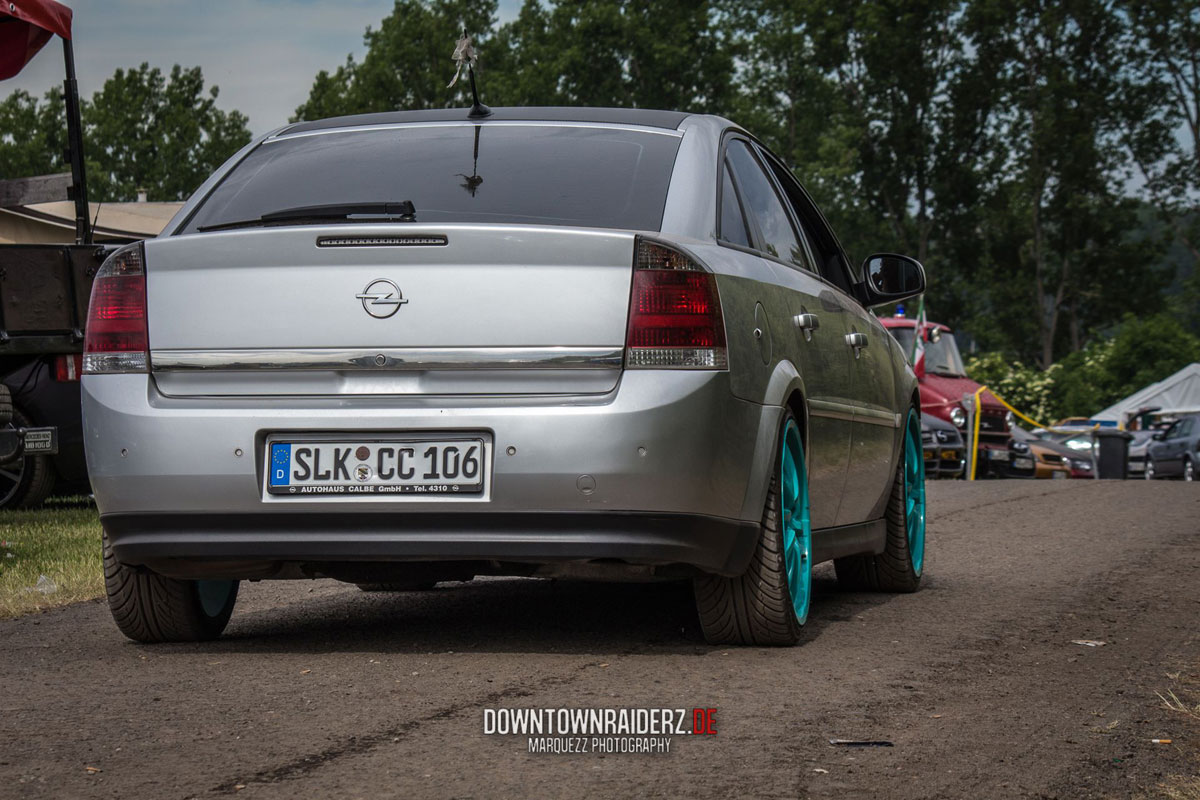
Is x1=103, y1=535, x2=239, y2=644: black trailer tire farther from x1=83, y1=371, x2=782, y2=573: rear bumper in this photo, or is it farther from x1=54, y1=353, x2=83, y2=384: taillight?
x1=54, y1=353, x2=83, y2=384: taillight

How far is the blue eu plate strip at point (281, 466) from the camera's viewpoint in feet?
15.5

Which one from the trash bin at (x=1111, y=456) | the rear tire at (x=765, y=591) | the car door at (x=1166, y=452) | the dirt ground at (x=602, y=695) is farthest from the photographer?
the car door at (x=1166, y=452)

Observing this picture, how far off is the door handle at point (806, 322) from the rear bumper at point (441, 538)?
3.07 feet

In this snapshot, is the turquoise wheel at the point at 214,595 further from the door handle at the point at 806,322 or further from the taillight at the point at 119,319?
the door handle at the point at 806,322

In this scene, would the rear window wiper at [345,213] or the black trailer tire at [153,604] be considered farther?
the black trailer tire at [153,604]

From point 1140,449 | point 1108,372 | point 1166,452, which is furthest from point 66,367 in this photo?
point 1108,372

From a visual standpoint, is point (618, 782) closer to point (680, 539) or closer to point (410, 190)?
point (680, 539)

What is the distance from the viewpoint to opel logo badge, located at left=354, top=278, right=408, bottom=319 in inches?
186

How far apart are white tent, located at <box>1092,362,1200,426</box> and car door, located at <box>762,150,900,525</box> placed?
43784 millimetres

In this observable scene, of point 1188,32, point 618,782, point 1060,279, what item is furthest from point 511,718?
point 1060,279

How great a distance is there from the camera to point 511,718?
13.2 ft

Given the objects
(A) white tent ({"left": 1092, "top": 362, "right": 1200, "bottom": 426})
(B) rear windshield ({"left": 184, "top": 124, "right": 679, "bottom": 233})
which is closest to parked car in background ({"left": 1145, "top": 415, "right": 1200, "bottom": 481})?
(A) white tent ({"left": 1092, "top": 362, "right": 1200, "bottom": 426})

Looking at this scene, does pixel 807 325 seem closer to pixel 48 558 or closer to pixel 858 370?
pixel 858 370

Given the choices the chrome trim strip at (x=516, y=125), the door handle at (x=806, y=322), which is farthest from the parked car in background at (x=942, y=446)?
the chrome trim strip at (x=516, y=125)
